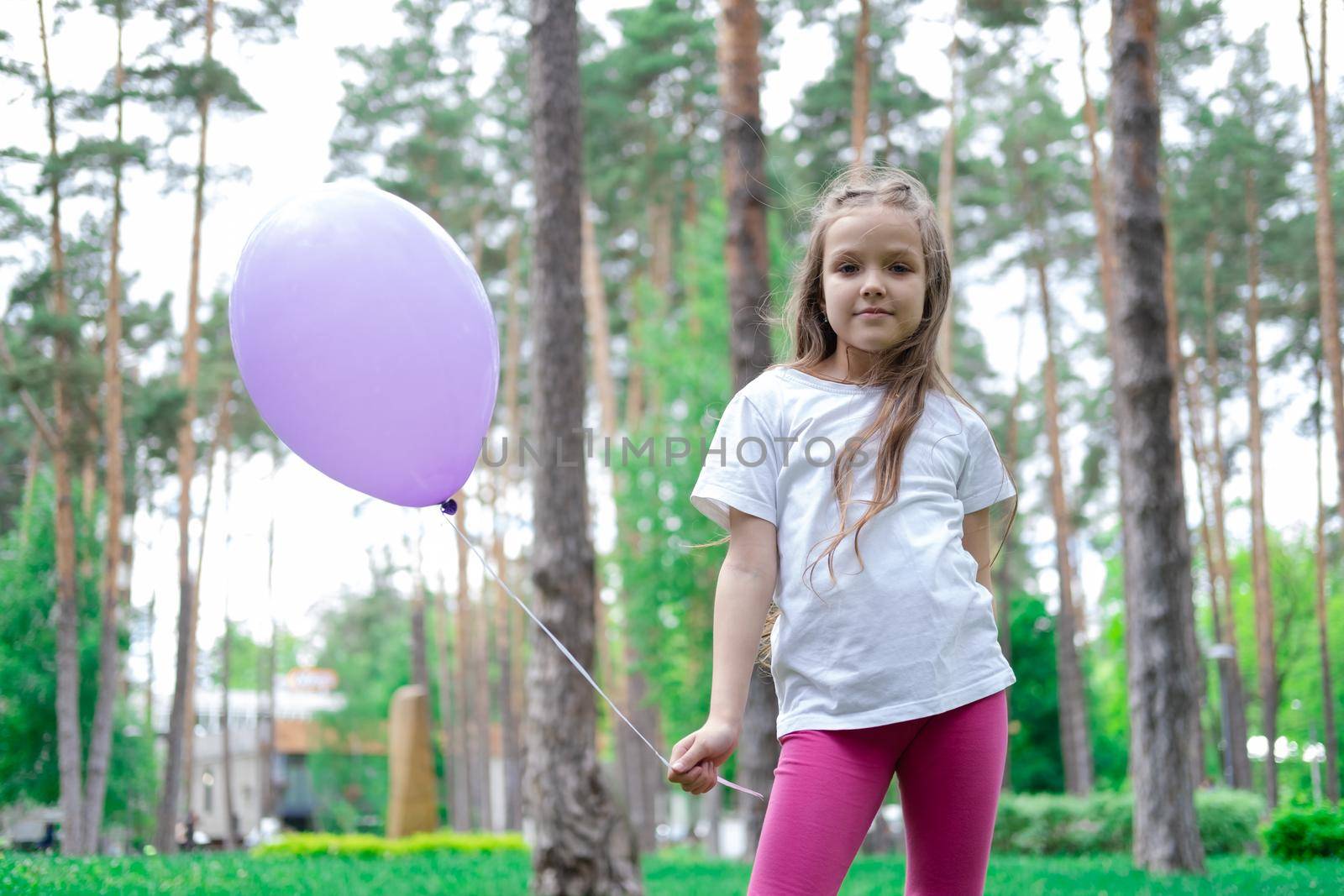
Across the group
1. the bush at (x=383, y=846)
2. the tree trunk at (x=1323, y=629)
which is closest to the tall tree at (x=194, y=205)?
the bush at (x=383, y=846)

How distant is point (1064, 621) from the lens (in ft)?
69.9

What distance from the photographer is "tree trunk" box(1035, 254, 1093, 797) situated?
20438 millimetres

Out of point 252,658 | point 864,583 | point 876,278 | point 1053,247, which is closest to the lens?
point 864,583

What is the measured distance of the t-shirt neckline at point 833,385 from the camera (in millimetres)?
2098

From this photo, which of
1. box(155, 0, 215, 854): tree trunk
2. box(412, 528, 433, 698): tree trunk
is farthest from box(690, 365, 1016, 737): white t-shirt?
box(412, 528, 433, 698): tree trunk

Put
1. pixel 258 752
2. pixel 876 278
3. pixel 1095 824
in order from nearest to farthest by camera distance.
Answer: pixel 876 278 → pixel 1095 824 → pixel 258 752

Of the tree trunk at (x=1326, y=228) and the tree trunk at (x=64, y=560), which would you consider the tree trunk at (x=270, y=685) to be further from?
the tree trunk at (x=1326, y=228)

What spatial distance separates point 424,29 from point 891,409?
834 inches

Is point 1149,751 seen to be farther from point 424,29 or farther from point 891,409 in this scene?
point 424,29

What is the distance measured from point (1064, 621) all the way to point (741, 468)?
67.7ft

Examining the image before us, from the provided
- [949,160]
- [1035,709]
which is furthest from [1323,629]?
[949,160]

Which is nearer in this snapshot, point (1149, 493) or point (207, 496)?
point (1149, 493)

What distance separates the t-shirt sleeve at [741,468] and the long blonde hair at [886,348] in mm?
111

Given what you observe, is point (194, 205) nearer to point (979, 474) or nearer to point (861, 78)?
point (861, 78)
